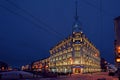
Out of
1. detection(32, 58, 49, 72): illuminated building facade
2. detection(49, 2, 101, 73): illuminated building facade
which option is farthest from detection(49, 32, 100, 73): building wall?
detection(32, 58, 49, 72): illuminated building facade

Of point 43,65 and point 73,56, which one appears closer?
point 73,56

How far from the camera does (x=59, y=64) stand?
124 m

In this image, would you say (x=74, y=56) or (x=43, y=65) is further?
(x=43, y=65)

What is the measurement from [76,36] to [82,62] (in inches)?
541

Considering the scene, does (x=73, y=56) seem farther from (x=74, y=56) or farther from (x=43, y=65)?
(x=43, y=65)

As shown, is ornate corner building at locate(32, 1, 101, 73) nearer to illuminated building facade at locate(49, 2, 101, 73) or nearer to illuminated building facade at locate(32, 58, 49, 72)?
illuminated building facade at locate(49, 2, 101, 73)

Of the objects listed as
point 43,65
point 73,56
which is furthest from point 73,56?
point 43,65

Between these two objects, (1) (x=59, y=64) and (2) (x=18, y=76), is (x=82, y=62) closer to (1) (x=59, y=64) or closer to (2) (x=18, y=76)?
(1) (x=59, y=64)

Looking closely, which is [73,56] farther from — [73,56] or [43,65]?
[43,65]

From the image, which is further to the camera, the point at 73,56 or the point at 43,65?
the point at 43,65

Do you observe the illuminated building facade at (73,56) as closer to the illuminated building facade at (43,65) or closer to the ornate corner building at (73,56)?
the ornate corner building at (73,56)

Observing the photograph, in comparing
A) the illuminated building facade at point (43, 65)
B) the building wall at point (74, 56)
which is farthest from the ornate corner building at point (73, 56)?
the illuminated building facade at point (43, 65)

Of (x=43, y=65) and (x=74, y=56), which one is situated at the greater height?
(x=74, y=56)

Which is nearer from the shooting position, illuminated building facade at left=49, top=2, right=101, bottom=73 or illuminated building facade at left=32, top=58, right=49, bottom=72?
illuminated building facade at left=49, top=2, right=101, bottom=73
